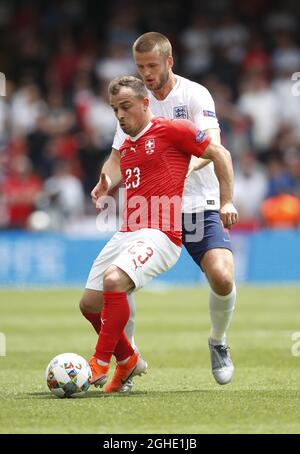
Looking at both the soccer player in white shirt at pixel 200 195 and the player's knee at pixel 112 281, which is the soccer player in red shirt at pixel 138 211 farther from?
the soccer player in white shirt at pixel 200 195

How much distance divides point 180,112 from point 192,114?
99 millimetres

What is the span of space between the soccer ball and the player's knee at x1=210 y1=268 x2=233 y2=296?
3.78ft

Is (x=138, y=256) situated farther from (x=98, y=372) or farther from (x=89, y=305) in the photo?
(x=98, y=372)

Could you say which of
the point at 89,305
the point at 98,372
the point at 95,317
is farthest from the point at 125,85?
the point at 98,372

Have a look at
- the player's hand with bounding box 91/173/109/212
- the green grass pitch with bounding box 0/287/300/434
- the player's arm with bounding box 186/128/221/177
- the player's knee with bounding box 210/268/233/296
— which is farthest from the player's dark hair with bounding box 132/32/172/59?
the green grass pitch with bounding box 0/287/300/434

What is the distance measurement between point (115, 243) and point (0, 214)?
1182 cm

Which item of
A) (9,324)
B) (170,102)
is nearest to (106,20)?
(9,324)

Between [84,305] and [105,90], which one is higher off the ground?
[105,90]

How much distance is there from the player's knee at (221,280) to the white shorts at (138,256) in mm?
426

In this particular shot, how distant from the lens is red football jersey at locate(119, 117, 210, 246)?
751 centimetres

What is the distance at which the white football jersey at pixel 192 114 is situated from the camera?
8.09 metres

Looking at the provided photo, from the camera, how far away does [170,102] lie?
322 inches

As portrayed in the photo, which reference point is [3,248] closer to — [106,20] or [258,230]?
[258,230]

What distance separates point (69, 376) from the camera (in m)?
7.23
